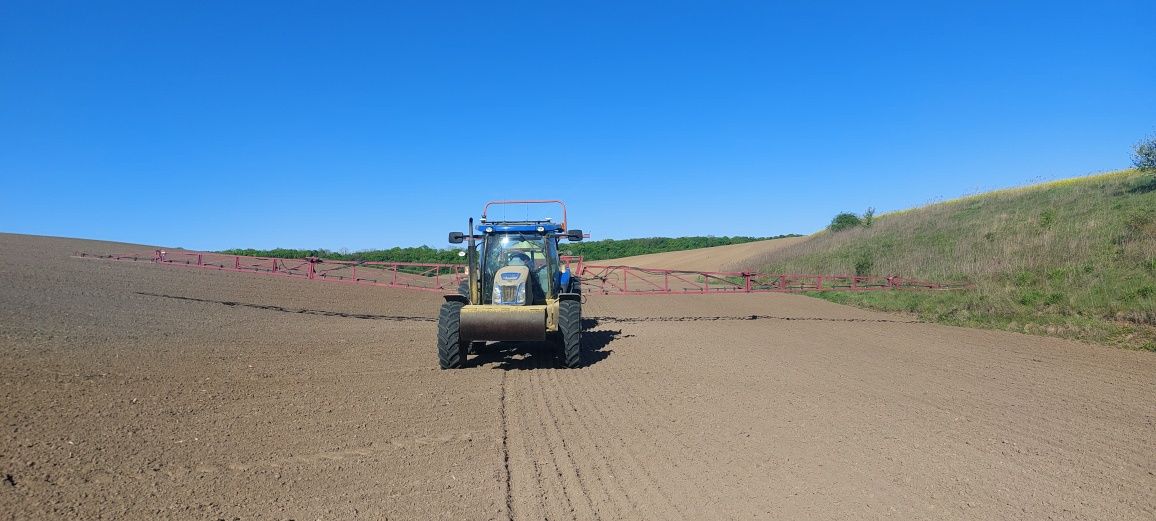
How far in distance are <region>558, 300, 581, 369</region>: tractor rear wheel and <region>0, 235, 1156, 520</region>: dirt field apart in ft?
1.00

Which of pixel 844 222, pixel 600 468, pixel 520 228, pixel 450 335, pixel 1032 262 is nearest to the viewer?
pixel 600 468

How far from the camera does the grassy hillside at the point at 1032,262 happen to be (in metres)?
13.9

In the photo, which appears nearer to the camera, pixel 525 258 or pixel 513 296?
pixel 513 296

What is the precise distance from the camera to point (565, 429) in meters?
6.33

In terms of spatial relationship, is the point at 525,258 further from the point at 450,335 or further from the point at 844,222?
the point at 844,222

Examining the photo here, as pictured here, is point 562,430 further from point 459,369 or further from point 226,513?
point 459,369

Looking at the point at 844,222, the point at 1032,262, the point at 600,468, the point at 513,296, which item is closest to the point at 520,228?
the point at 513,296

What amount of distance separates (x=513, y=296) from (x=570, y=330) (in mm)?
1003

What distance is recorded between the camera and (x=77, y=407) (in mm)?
6129

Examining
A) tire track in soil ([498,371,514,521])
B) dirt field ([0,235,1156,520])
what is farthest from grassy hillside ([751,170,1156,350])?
tire track in soil ([498,371,514,521])

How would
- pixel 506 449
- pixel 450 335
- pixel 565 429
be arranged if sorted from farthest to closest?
pixel 450 335
pixel 565 429
pixel 506 449

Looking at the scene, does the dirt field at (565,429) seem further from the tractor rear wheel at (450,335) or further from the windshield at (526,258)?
the windshield at (526,258)

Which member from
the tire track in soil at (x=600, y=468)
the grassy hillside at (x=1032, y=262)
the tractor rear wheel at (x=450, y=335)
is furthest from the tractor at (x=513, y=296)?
the grassy hillside at (x=1032, y=262)

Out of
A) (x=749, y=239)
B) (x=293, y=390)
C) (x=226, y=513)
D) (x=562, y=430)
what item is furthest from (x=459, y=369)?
(x=749, y=239)
